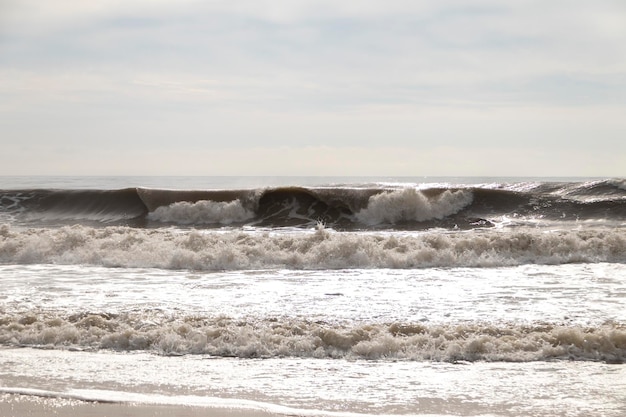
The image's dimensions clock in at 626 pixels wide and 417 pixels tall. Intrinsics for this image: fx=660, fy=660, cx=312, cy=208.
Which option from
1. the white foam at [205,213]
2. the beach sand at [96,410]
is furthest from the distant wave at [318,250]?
the beach sand at [96,410]

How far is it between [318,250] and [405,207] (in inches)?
299

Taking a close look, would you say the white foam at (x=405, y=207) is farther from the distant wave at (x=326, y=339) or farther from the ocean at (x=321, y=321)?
the distant wave at (x=326, y=339)

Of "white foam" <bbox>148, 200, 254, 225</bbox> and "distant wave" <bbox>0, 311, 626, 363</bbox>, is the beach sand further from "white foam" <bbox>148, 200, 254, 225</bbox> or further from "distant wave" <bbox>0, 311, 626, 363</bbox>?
"white foam" <bbox>148, 200, 254, 225</bbox>

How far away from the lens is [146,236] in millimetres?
13430

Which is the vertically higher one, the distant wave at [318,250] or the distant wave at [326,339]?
the distant wave at [318,250]

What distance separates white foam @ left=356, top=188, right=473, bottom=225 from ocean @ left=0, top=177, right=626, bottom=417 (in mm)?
3112

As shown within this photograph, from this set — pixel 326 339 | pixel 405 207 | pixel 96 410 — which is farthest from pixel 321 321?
pixel 405 207

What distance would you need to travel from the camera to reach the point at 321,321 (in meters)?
7.09

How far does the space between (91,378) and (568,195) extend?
17.5m

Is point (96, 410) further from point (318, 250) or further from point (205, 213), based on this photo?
point (205, 213)

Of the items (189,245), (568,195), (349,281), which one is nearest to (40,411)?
(349,281)

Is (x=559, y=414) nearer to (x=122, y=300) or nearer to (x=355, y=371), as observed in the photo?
(x=355, y=371)

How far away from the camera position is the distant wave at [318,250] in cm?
1161

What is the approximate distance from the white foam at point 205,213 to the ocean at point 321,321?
5859 millimetres
